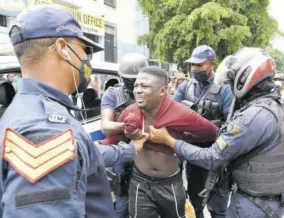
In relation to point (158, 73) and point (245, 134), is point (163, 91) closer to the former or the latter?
point (158, 73)

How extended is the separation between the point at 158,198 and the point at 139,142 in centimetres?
49

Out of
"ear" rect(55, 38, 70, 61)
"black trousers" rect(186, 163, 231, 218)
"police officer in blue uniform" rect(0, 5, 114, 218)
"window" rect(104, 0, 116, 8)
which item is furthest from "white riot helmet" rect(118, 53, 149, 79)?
"window" rect(104, 0, 116, 8)

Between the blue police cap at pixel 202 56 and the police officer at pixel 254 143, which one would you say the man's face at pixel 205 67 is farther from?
the police officer at pixel 254 143

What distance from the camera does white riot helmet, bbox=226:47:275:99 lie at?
6.54 feet

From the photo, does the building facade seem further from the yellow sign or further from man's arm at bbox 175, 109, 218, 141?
man's arm at bbox 175, 109, 218, 141

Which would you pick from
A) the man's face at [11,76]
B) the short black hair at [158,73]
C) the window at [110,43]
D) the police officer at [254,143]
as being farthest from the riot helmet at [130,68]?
the window at [110,43]

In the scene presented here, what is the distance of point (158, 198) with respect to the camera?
2398 mm

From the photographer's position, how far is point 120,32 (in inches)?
594

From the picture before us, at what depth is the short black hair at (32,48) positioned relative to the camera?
1.12m

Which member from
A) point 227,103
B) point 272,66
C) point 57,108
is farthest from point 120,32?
point 57,108

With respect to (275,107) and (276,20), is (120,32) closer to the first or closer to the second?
(276,20)

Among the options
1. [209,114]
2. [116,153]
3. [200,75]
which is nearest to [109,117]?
[116,153]

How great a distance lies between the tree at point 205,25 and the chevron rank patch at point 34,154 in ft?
33.0

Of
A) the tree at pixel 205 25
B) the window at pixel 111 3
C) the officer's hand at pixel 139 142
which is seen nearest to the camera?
the officer's hand at pixel 139 142
